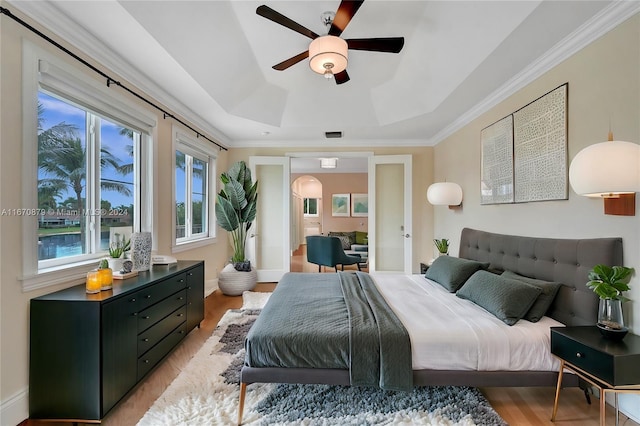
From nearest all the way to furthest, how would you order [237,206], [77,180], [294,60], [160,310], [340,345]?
[340,345] → [77,180] → [160,310] → [294,60] → [237,206]

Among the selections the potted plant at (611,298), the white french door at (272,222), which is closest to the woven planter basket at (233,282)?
the white french door at (272,222)

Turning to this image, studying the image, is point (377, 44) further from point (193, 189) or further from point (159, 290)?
point (193, 189)

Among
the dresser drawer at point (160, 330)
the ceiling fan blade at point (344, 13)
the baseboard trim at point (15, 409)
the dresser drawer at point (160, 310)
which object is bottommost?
the baseboard trim at point (15, 409)

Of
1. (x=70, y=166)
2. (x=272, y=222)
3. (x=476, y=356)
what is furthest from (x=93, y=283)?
(x=272, y=222)

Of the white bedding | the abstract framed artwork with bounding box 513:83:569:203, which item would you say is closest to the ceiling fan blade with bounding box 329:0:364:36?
the abstract framed artwork with bounding box 513:83:569:203

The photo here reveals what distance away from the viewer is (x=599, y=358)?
143 cm

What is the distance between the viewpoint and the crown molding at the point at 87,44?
172cm

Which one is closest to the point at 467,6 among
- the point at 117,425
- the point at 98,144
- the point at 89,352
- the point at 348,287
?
the point at 348,287

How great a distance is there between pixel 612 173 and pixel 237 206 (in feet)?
13.1

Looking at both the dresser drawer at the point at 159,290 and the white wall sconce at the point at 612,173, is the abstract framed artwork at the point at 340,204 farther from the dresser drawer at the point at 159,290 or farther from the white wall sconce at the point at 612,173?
the white wall sconce at the point at 612,173

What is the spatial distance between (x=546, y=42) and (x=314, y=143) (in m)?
3.40

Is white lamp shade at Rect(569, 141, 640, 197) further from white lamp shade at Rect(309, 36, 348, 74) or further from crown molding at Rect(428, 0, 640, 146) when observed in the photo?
white lamp shade at Rect(309, 36, 348, 74)

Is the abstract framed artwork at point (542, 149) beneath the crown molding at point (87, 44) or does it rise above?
beneath

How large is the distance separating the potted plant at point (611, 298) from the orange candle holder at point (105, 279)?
300 centimetres
